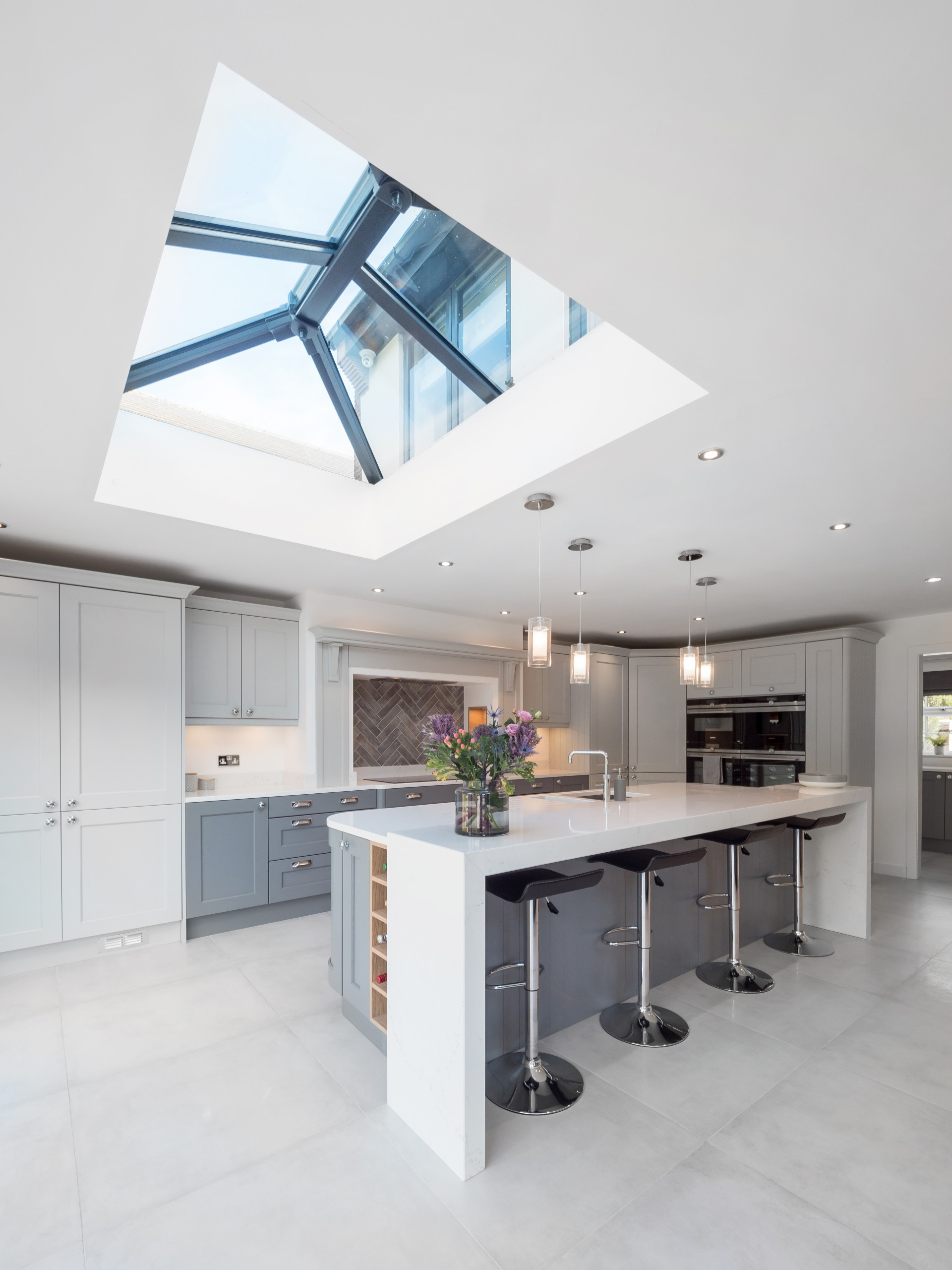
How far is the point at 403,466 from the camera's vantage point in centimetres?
354

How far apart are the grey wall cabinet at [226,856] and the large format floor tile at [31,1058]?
1066 mm

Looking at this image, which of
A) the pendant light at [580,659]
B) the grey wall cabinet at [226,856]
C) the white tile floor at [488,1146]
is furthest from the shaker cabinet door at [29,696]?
the pendant light at [580,659]

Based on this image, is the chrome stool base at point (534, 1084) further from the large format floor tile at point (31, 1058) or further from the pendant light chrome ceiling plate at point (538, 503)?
the pendant light chrome ceiling plate at point (538, 503)

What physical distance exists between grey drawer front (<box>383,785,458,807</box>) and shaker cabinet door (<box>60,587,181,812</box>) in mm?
1498

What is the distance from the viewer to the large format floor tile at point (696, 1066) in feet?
7.18

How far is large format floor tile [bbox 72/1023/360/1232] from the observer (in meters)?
1.84

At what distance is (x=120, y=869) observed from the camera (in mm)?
3715

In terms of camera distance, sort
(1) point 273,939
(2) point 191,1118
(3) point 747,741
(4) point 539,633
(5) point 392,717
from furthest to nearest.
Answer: (3) point 747,741 < (5) point 392,717 < (1) point 273,939 < (4) point 539,633 < (2) point 191,1118

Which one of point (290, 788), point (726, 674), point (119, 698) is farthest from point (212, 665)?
point (726, 674)

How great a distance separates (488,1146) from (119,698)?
10.0 ft

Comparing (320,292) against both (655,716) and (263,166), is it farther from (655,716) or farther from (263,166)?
(655,716)

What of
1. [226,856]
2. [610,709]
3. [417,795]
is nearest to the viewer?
[226,856]

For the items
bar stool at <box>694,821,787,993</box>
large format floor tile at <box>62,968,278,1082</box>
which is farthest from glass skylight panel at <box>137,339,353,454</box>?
bar stool at <box>694,821,787,993</box>

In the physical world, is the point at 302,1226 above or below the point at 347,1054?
above
